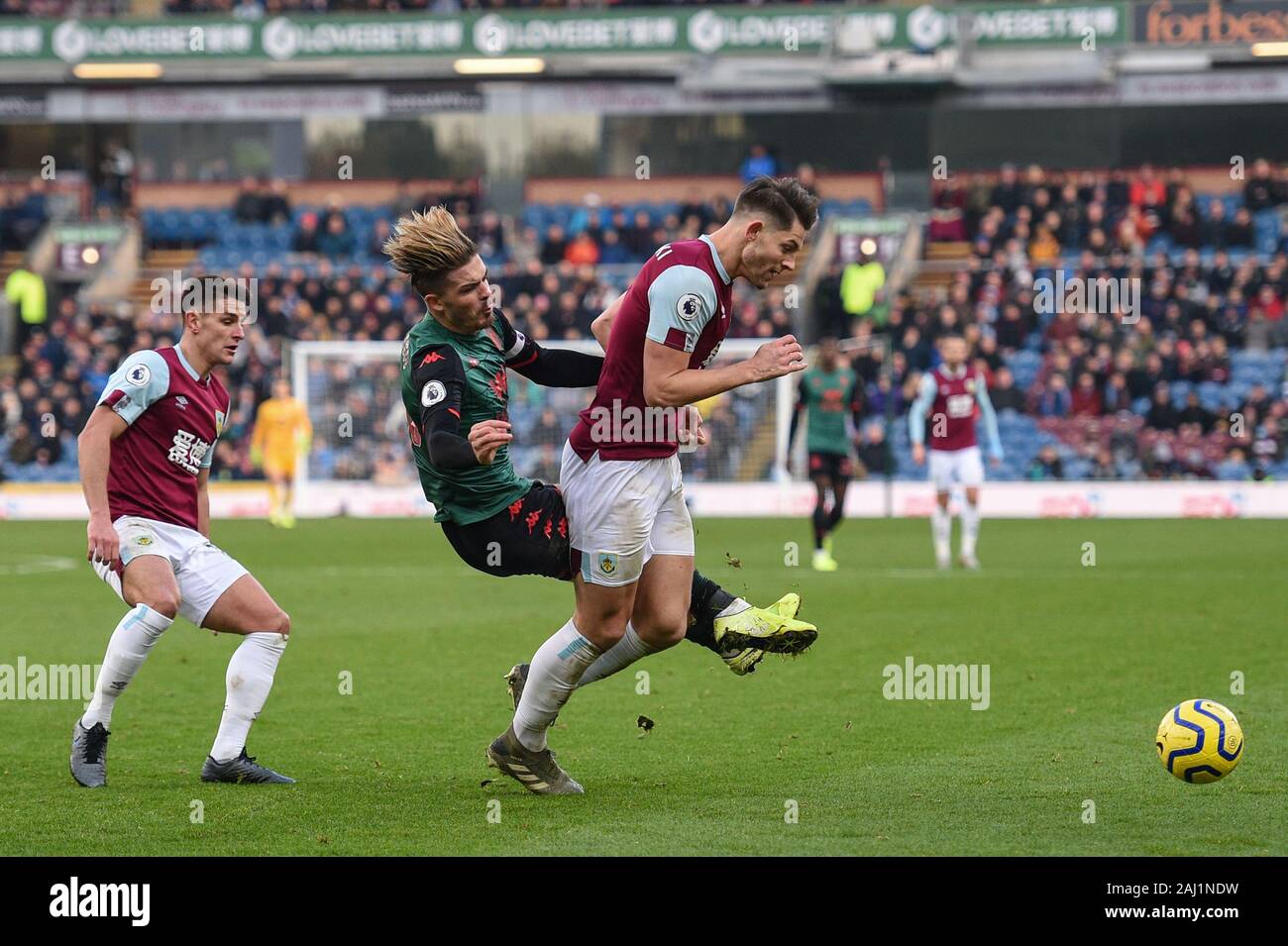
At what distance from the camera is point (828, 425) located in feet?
59.1

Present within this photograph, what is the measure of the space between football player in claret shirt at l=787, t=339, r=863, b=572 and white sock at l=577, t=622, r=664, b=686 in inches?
430

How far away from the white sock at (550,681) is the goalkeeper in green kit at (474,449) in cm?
28

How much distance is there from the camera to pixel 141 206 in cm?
3947

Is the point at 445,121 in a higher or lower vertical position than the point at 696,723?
higher

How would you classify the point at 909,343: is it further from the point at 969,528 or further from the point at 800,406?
the point at 800,406

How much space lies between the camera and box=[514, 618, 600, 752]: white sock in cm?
688

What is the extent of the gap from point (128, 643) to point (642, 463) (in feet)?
7.49

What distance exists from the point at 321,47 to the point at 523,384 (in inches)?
550

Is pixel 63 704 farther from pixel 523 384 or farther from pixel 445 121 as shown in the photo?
pixel 445 121

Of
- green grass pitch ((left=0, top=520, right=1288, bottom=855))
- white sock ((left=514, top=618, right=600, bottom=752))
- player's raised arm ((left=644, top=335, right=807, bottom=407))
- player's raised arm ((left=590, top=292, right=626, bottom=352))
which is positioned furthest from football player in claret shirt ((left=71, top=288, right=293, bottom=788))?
player's raised arm ((left=644, top=335, right=807, bottom=407))

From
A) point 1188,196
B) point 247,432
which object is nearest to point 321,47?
point 247,432
